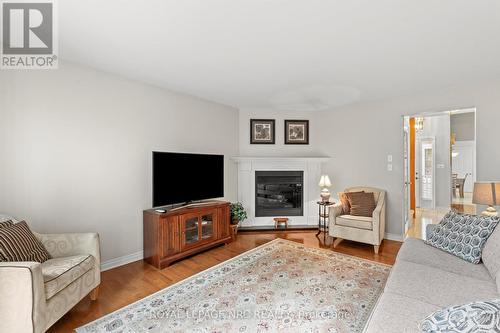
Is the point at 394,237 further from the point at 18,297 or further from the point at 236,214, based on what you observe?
the point at 18,297

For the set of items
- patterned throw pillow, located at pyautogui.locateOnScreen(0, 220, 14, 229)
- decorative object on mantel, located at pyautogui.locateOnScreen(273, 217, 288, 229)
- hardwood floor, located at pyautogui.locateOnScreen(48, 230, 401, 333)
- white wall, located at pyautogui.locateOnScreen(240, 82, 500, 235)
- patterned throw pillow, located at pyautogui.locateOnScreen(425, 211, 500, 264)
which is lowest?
hardwood floor, located at pyautogui.locateOnScreen(48, 230, 401, 333)

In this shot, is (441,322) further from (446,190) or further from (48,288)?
(446,190)

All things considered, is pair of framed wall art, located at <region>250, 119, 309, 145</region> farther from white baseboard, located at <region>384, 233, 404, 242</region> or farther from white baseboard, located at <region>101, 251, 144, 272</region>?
white baseboard, located at <region>101, 251, 144, 272</region>

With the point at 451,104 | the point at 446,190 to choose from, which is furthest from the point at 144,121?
the point at 446,190

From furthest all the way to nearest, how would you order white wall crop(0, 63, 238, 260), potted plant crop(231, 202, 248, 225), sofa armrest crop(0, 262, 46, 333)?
potted plant crop(231, 202, 248, 225)
white wall crop(0, 63, 238, 260)
sofa armrest crop(0, 262, 46, 333)

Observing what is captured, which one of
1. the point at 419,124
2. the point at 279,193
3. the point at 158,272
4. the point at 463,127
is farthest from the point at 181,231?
the point at 463,127

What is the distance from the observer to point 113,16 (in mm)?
1817

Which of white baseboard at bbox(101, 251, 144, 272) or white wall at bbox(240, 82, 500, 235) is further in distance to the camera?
white wall at bbox(240, 82, 500, 235)

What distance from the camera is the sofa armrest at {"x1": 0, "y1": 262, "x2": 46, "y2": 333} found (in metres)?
1.53

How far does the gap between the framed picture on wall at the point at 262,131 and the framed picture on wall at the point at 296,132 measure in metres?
0.30

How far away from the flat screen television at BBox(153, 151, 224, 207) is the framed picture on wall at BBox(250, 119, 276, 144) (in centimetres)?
102

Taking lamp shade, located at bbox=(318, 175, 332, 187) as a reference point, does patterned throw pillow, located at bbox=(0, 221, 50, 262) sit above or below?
below

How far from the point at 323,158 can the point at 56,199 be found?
4086 millimetres

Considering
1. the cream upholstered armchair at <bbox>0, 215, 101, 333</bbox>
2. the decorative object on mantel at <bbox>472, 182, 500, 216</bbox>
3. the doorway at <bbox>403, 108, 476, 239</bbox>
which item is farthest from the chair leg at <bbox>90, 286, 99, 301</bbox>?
the doorway at <bbox>403, 108, 476, 239</bbox>
